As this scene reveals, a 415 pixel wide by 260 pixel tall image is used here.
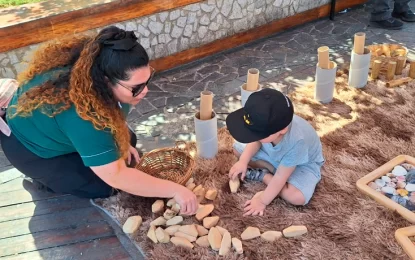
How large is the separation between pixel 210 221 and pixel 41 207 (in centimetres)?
100

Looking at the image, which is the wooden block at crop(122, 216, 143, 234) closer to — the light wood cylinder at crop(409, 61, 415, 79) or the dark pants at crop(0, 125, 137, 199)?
the dark pants at crop(0, 125, 137, 199)

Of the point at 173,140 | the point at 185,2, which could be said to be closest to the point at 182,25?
the point at 185,2

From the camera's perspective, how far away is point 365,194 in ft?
8.17

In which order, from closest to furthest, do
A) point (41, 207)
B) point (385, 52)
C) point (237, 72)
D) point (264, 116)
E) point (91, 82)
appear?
point (91, 82), point (264, 116), point (41, 207), point (385, 52), point (237, 72)

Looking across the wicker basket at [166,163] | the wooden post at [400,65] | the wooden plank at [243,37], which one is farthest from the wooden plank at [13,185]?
the wooden post at [400,65]

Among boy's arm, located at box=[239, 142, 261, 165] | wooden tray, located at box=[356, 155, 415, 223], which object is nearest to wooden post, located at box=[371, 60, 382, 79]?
wooden tray, located at box=[356, 155, 415, 223]

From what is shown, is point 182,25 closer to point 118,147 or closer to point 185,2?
point 185,2

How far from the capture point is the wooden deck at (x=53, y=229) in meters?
2.25

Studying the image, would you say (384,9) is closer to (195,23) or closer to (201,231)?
(195,23)

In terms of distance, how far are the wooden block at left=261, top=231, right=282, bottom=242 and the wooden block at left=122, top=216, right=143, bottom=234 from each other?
2.15 ft

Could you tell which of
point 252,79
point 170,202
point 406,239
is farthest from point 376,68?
point 170,202

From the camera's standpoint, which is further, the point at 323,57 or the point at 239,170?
the point at 323,57

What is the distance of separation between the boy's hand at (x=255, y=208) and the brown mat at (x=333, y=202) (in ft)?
0.11

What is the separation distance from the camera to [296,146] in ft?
7.48
